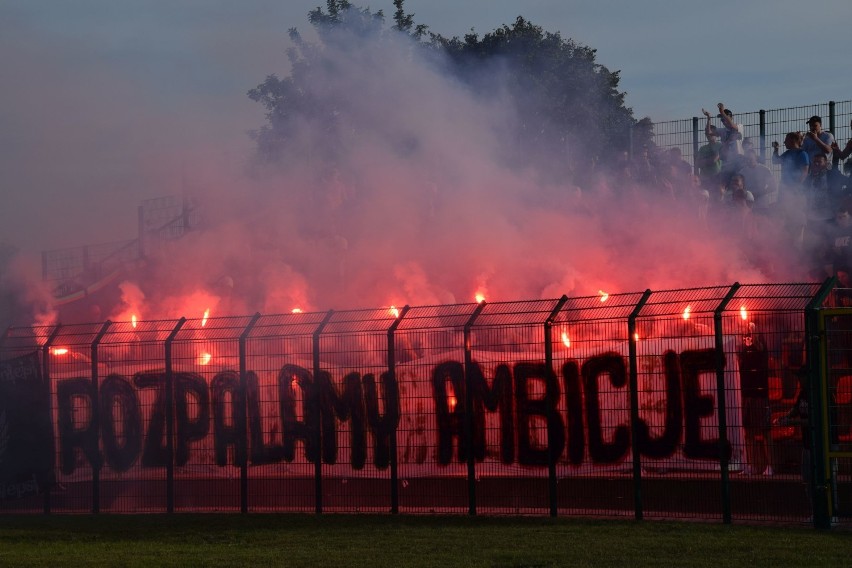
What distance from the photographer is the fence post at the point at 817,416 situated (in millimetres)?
13617

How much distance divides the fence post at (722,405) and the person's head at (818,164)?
33.0ft

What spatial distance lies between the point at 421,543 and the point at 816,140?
1450 centimetres

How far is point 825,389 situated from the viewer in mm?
13758

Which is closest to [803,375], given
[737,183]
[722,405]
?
[722,405]

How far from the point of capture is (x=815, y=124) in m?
24.9

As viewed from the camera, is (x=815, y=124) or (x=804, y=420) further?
(x=815, y=124)

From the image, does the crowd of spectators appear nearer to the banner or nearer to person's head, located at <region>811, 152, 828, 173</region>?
person's head, located at <region>811, 152, 828, 173</region>

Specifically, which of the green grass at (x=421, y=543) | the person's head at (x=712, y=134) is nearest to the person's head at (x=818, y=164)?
the person's head at (x=712, y=134)

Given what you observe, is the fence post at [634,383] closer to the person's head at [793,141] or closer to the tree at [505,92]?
the person's head at [793,141]

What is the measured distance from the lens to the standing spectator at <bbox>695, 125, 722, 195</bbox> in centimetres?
2731

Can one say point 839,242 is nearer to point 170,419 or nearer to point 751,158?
point 751,158

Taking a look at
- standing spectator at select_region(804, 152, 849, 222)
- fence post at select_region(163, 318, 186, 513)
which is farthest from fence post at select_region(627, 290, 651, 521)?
standing spectator at select_region(804, 152, 849, 222)

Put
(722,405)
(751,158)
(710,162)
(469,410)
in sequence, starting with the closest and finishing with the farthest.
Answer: (722,405) < (469,410) < (751,158) < (710,162)

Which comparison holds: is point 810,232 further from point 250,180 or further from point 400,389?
point 250,180
